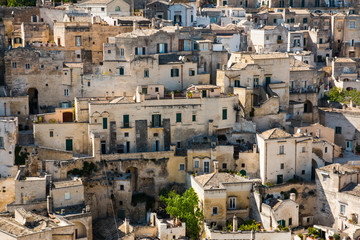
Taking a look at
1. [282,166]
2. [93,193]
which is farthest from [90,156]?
[282,166]

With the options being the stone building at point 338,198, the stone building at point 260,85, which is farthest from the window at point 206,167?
the stone building at point 338,198

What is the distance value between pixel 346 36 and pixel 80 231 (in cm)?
4426

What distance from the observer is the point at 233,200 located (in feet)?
182

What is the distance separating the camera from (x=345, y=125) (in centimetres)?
6575

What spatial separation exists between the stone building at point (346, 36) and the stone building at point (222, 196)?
33.1 m

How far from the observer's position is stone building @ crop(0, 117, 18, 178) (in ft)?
187

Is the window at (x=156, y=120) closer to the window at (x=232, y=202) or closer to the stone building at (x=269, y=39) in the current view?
the window at (x=232, y=202)

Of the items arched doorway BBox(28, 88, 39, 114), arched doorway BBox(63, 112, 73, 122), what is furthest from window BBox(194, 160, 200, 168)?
arched doorway BBox(28, 88, 39, 114)

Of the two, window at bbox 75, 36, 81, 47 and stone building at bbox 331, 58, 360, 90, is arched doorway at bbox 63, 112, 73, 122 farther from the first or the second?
stone building at bbox 331, 58, 360, 90

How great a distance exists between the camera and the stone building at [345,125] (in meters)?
65.2

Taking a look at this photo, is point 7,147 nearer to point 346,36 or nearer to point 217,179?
point 217,179

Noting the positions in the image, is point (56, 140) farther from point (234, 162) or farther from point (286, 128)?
point (286, 128)

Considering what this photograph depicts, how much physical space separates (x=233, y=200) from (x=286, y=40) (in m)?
29.2

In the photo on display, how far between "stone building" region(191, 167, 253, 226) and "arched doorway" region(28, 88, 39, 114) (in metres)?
16.5
